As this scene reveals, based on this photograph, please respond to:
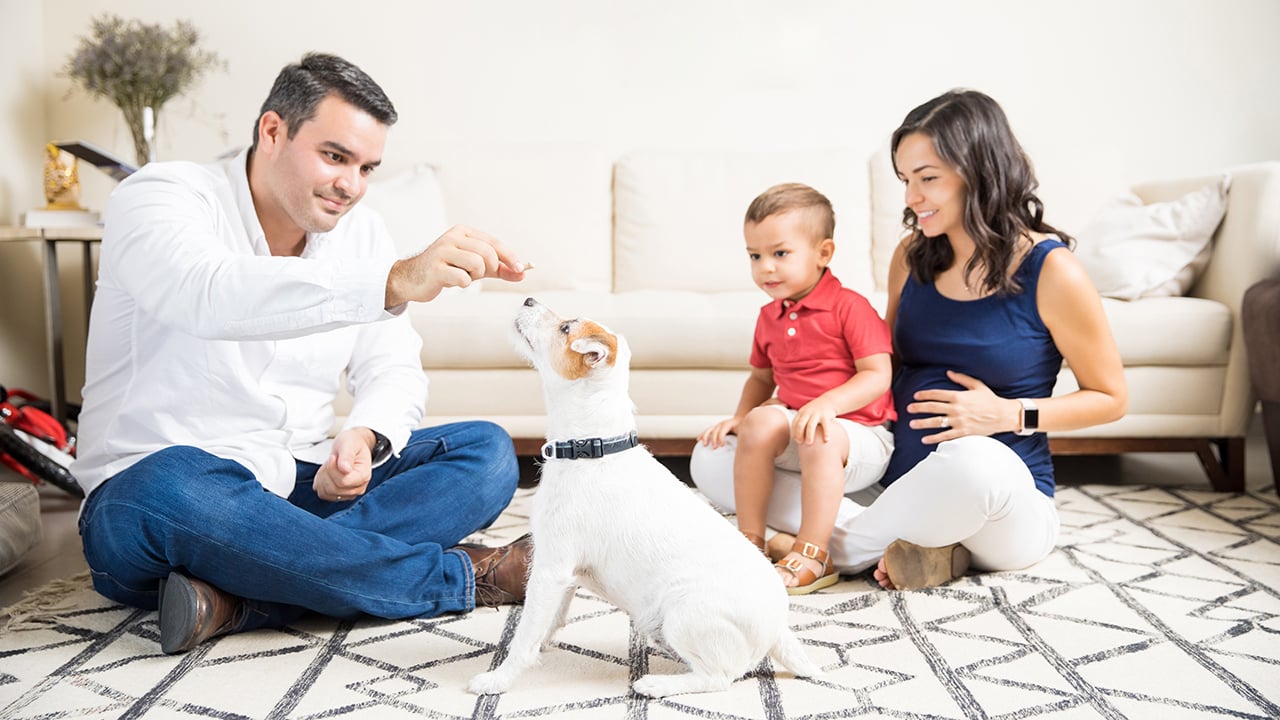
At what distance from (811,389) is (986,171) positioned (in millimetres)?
519

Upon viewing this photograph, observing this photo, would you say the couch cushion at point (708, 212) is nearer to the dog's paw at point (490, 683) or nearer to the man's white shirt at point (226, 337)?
the man's white shirt at point (226, 337)

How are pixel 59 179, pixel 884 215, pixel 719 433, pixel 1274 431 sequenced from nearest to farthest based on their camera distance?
1. pixel 719 433
2. pixel 1274 431
3. pixel 59 179
4. pixel 884 215

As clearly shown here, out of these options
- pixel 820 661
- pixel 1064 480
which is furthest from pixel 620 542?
pixel 1064 480

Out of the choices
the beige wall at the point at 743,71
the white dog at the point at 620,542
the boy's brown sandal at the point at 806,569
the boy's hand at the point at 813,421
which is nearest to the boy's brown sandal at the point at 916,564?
A: the boy's brown sandal at the point at 806,569

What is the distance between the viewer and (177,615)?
148 cm

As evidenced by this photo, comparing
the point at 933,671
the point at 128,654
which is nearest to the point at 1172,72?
the point at 933,671

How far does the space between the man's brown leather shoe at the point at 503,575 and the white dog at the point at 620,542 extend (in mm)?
339

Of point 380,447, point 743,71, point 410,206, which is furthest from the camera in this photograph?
point 743,71

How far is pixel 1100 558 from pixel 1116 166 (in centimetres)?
216

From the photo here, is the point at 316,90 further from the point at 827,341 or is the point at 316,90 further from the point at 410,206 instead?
the point at 410,206

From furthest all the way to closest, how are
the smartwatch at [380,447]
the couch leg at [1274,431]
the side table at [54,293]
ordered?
the side table at [54,293] → the couch leg at [1274,431] → the smartwatch at [380,447]

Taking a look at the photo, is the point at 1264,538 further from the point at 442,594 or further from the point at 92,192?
the point at 92,192

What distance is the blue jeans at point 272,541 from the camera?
58.4 inches

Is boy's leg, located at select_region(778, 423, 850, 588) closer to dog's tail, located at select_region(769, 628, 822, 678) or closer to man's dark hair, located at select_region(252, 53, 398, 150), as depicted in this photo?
dog's tail, located at select_region(769, 628, 822, 678)
